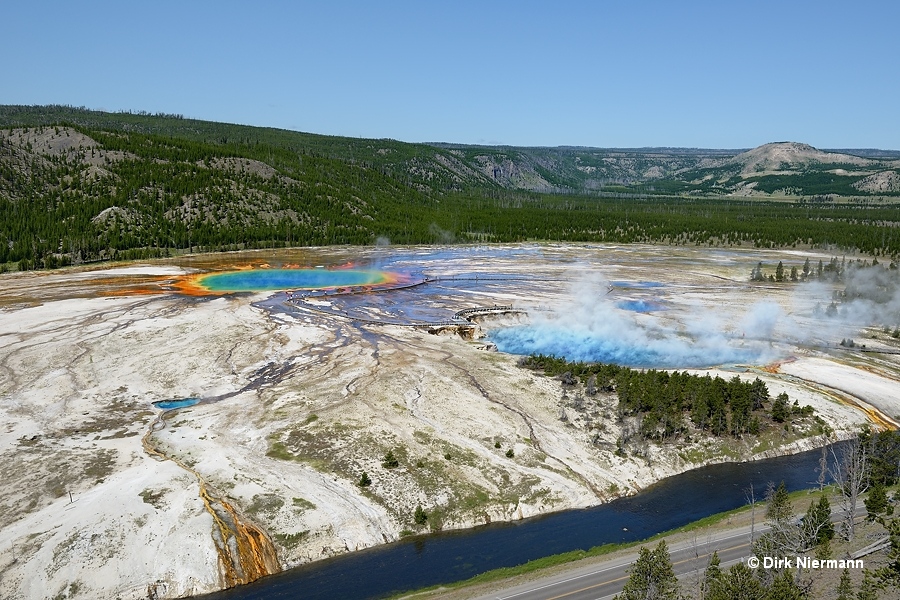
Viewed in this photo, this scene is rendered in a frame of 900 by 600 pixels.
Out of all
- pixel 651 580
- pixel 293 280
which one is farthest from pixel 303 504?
pixel 293 280

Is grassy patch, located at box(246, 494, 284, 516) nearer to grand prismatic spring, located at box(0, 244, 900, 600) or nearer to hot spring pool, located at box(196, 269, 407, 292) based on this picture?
grand prismatic spring, located at box(0, 244, 900, 600)

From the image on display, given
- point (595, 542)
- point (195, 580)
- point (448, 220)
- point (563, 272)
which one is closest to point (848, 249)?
point (563, 272)

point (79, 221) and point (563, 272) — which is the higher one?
point (79, 221)

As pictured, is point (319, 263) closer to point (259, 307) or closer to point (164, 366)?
point (259, 307)

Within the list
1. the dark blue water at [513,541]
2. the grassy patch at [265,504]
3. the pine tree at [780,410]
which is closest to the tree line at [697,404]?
the pine tree at [780,410]

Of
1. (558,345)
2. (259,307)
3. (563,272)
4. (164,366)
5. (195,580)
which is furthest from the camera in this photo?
(563,272)

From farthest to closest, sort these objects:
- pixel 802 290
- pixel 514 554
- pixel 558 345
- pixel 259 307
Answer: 1. pixel 802 290
2. pixel 259 307
3. pixel 558 345
4. pixel 514 554
